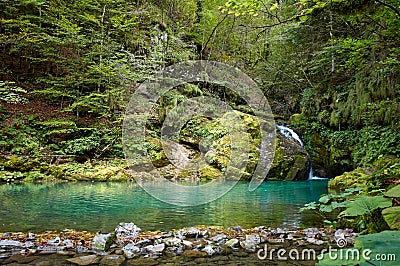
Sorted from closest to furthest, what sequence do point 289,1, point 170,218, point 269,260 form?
1. point 269,260
2. point 170,218
3. point 289,1

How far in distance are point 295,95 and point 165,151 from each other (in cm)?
964

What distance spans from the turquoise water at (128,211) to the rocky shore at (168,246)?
58cm

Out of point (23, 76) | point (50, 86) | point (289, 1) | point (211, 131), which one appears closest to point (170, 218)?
point (211, 131)

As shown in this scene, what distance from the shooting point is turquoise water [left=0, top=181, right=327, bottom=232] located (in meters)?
4.52

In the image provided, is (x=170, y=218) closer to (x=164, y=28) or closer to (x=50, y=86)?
(x=50, y=86)

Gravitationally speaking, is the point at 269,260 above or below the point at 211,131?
below

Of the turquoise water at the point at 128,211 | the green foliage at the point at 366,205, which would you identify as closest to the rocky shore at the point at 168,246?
the turquoise water at the point at 128,211

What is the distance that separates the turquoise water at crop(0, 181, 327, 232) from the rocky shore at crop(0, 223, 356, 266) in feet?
1.89

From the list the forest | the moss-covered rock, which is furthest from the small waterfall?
the moss-covered rock

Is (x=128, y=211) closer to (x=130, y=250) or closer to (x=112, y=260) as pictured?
(x=130, y=250)

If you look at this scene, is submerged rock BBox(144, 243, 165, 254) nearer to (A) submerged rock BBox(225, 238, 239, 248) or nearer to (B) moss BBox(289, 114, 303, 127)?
(A) submerged rock BBox(225, 238, 239, 248)

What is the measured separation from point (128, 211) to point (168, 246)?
236 centimetres

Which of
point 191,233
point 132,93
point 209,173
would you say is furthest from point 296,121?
point 191,233

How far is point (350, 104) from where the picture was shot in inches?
455
